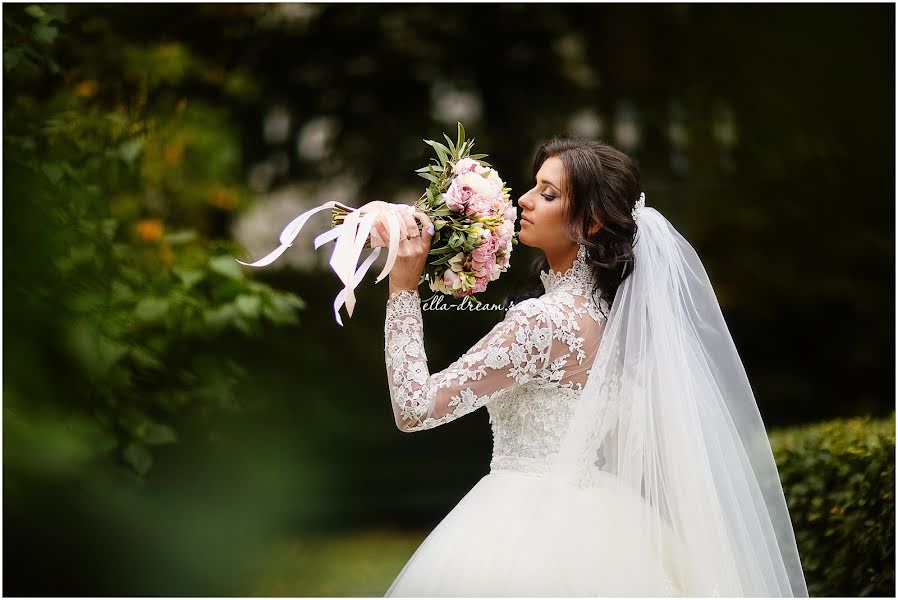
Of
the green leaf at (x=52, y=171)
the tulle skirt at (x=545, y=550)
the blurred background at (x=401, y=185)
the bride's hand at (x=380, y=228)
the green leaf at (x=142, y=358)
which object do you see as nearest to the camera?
the tulle skirt at (x=545, y=550)

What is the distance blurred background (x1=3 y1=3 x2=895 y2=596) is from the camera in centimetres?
477

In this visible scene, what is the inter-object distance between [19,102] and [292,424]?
2799mm

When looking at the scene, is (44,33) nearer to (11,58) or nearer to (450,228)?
(11,58)

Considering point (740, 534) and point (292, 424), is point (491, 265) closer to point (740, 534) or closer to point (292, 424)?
point (740, 534)

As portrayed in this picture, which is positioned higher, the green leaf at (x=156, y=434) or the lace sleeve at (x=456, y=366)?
the lace sleeve at (x=456, y=366)

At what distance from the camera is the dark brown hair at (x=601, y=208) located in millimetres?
2443

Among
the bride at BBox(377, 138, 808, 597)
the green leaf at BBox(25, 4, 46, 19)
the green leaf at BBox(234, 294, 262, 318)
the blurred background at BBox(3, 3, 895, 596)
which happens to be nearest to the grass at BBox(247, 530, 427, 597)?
the blurred background at BBox(3, 3, 895, 596)

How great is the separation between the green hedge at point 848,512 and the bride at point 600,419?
3.75ft

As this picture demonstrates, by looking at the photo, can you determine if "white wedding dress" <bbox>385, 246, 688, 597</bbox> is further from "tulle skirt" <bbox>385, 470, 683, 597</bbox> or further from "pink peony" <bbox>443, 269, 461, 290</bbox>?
"pink peony" <bbox>443, 269, 461, 290</bbox>

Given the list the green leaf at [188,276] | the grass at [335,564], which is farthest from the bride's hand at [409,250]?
the grass at [335,564]

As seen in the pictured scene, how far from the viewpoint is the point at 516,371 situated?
2.31 meters

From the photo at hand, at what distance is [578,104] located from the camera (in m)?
6.31

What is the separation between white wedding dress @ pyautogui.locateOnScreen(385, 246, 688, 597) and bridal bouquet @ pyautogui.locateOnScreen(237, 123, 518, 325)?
129mm

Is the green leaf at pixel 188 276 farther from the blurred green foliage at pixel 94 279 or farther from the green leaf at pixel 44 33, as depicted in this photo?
the green leaf at pixel 44 33
